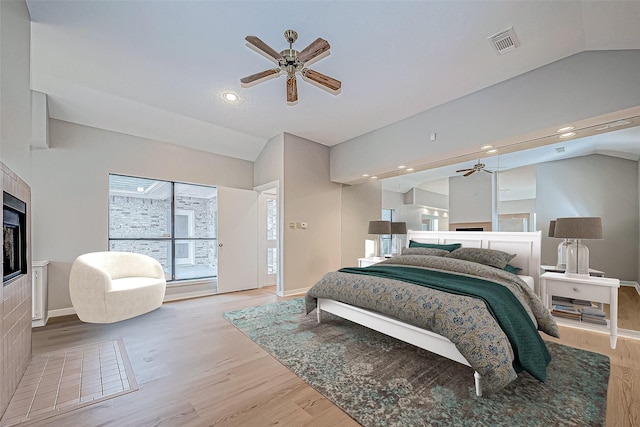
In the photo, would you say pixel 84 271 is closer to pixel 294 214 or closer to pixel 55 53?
pixel 55 53

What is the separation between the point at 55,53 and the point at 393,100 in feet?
12.2

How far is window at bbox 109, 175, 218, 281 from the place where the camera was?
15.5 ft

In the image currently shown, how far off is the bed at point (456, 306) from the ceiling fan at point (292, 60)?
1974 mm

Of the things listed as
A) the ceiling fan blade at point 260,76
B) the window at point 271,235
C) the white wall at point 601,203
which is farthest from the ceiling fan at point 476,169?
the window at point 271,235

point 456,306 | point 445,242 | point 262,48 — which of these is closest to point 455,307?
point 456,306

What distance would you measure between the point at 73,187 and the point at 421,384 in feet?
15.7

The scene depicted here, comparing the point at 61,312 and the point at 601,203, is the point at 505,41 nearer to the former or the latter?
the point at 601,203

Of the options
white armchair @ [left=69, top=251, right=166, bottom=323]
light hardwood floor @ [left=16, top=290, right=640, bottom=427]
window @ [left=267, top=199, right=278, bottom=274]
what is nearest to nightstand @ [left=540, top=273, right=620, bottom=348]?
light hardwood floor @ [left=16, top=290, right=640, bottom=427]

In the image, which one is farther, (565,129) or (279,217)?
(279,217)

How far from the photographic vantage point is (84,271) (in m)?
3.14

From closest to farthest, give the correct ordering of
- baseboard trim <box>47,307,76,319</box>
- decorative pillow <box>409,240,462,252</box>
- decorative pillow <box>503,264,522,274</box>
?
decorative pillow <box>503,264,522,274</box> → baseboard trim <box>47,307,76,319</box> → decorative pillow <box>409,240,462,252</box>

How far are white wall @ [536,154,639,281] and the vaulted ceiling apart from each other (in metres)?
2.14

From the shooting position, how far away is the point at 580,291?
2.81 meters

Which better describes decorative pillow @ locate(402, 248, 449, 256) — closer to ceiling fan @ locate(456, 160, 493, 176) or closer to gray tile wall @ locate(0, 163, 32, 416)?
ceiling fan @ locate(456, 160, 493, 176)
